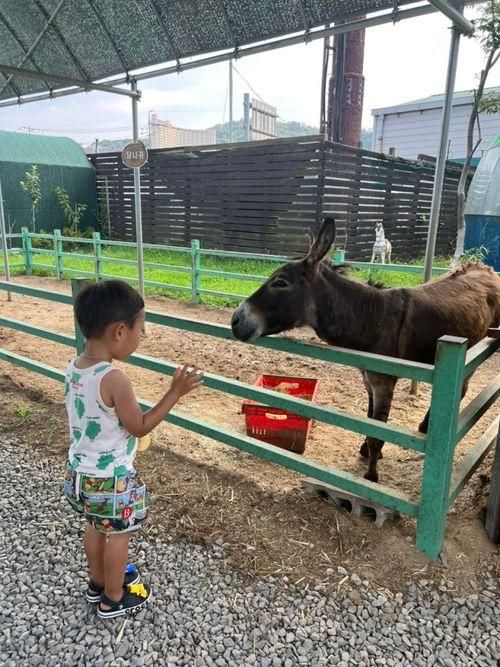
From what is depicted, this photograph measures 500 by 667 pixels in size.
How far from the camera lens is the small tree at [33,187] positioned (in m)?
14.6

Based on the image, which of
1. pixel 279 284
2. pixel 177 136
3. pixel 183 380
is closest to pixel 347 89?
pixel 279 284

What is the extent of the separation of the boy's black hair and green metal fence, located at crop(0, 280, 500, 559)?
1.10m

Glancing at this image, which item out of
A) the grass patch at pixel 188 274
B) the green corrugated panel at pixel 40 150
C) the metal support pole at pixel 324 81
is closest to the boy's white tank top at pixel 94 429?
the grass patch at pixel 188 274

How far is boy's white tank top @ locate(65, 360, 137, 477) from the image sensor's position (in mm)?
1865

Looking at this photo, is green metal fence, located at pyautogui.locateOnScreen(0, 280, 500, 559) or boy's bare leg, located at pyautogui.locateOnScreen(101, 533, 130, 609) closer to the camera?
boy's bare leg, located at pyautogui.locateOnScreen(101, 533, 130, 609)

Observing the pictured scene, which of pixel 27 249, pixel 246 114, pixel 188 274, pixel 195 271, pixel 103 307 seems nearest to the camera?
pixel 103 307

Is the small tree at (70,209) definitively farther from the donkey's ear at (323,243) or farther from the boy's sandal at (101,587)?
the boy's sandal at (101,587)

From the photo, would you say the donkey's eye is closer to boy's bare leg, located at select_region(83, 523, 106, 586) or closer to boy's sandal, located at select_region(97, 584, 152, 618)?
boy's bare leg, located at select_region(83, 523, 106, 586)

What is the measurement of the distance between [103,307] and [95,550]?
1.13 meters

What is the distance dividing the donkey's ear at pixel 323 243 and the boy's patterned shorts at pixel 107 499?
173 centimetres

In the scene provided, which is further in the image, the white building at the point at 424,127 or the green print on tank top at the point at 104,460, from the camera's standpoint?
the white building at the point at 424,127

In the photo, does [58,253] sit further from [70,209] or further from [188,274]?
[70,209]

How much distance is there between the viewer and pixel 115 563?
2.04 m

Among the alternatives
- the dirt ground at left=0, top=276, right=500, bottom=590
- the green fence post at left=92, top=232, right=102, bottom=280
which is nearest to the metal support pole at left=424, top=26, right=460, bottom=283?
the dirt ground at left=0, top=276, right=500, bottom=590
